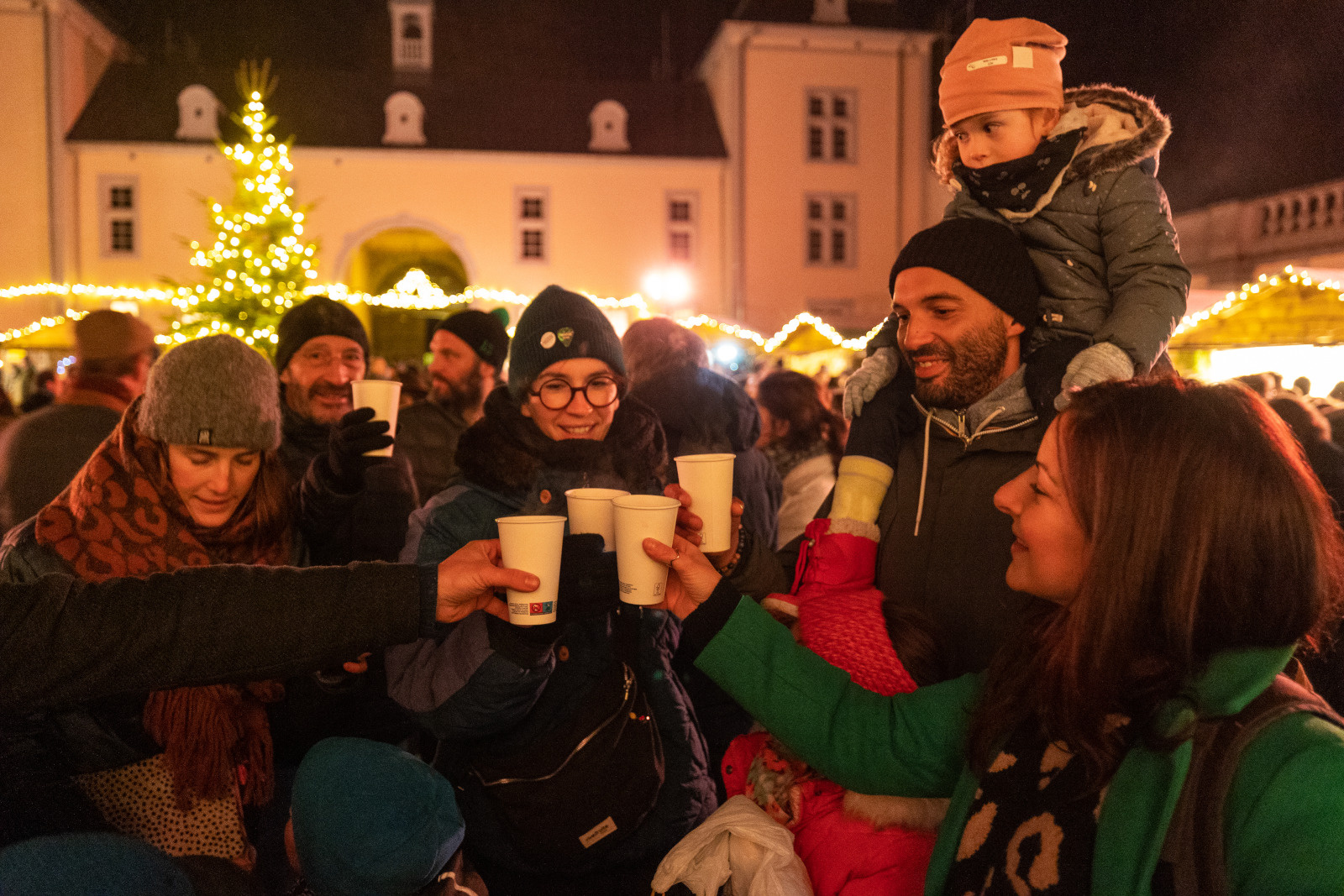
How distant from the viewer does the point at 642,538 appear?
1.70 meters

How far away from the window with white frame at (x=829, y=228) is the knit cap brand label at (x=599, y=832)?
23.0 meters

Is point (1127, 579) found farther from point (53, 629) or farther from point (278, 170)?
point (278, 170)

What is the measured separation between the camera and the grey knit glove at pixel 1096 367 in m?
1.99

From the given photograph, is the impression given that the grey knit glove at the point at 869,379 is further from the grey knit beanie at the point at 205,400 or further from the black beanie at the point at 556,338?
the grey knit beanie at the point at 205,400

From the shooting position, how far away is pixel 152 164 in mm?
22188

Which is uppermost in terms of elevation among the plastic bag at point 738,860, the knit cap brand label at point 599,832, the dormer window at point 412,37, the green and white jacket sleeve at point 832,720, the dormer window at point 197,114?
the dormer window at point 412,37

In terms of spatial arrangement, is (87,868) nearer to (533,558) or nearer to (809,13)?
(533,558)

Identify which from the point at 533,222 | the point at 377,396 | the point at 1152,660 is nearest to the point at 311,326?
the point at 377,396

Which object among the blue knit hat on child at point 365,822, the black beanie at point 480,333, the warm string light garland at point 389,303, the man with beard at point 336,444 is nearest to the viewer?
the blue knit hat on child at point 365,822

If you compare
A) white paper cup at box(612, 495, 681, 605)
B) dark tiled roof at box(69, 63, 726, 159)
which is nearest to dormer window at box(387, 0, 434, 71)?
dark tiled roof at box(69, 63, 726, 159)

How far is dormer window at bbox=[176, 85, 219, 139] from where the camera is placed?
73.7 ft

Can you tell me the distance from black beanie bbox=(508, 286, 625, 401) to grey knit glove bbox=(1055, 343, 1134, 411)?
1302 millimetres

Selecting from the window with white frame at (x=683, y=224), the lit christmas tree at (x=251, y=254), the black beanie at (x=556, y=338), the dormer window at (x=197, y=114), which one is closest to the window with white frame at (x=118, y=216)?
the dormer window at (x=197, y=114)

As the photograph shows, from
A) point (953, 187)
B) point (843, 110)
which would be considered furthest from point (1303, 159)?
point (953, 187)
